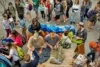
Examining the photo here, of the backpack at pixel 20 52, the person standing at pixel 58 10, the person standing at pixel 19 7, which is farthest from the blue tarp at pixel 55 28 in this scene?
the backpack at pixel 20 52

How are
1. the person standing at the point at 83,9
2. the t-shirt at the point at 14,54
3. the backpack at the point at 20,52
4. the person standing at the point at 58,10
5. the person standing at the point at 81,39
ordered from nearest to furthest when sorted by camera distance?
the t-shirt at the point at 14,54 → the backpack at the point at 20,52 → the person standing at the point at 81,39 → the person standing at the point at 58,10 → the person standing at the point at 83,9

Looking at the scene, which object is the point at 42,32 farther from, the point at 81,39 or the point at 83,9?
the point at 83,9

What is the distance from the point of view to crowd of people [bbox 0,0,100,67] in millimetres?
12240

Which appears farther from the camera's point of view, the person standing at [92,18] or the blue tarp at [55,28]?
the person standing at [92,18]

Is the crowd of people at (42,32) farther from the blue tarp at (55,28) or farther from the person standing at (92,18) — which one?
the blue tarp at (55,28)

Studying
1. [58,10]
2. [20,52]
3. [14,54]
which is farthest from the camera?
[58,10]

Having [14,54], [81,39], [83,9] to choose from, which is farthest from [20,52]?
[83,9]

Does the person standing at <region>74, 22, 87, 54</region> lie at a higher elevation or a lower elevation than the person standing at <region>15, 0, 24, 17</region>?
lower

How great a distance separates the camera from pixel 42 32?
46.0ft

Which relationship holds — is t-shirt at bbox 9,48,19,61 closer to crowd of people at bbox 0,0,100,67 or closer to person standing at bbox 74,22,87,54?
crowd of people at bbox 0,0,100,67

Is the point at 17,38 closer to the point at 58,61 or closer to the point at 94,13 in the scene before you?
the point at 58,61

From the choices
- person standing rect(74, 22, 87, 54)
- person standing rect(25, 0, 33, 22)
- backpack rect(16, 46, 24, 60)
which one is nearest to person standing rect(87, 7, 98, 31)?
person standing rect(74, 22, 87, 54)

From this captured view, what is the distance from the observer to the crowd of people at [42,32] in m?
12.2

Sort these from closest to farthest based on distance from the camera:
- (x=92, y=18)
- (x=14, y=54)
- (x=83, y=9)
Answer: (x=14, y=54) → (x=92, y=18) → (x=83, y=9)
